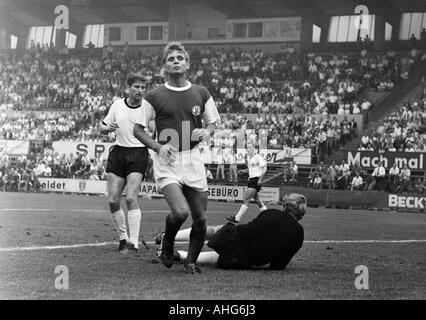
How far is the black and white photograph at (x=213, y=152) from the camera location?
7.15 metres

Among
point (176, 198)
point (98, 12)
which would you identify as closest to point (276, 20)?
point (98, 12)

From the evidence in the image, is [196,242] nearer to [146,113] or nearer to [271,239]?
[271,239]

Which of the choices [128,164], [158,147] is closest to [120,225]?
[128,164]

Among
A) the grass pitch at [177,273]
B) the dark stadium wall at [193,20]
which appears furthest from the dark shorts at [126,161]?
the dark stadium wall at [193,20]

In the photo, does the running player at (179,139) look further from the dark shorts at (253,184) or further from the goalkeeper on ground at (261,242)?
→ the dark shorts at (253,184)

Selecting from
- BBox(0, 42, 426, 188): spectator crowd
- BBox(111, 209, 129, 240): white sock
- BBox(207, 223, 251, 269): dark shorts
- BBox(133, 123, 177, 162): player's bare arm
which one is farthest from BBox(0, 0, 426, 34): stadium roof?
BBox(207, 223, 251, 269): dark shorts

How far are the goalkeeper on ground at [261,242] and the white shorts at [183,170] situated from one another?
0.72 metres

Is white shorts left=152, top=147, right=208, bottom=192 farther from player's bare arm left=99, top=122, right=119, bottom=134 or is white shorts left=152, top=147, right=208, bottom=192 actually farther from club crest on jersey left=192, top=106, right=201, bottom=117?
player's bare arm left=99, top=122, right=119, bottom=134

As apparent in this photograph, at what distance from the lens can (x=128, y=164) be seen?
9531mm

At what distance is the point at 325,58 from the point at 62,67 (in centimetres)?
1799

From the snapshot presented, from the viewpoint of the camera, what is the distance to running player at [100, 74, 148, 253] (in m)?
9.46

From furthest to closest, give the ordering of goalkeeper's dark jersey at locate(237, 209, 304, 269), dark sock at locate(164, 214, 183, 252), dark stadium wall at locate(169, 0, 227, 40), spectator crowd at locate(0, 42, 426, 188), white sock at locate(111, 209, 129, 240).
Result: dark stadium wall at locate(169, 0, 227, 40) → spectator crowd at locate(0, 42, 426, 188) → white sock at locate(111, 209, 129, 240) → goalkeeper's dark jersey at locate(237, 209, 304, 269) → dark sock at locate(164, 214, 183, 252)

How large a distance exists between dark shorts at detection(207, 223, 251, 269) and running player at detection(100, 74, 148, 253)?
199 cm
